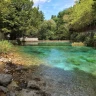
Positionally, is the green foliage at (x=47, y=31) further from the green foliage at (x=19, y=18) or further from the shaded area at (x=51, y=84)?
the shaded area at (x=51, y=84)

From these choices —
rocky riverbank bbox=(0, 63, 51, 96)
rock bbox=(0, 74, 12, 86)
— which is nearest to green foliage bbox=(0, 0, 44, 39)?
rocky riverbank bbox=(0, 63, 51, 96)


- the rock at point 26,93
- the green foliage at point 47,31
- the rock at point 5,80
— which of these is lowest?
the rock at point 26,93

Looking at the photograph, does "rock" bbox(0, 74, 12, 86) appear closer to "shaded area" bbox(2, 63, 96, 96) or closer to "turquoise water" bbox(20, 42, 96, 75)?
"shaded area" bbox(2, 63, 96, 96)

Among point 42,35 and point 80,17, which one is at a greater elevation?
point 80,17

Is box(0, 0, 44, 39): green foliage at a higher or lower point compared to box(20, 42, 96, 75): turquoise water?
higher

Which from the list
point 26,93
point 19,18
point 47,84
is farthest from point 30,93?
point 19,18

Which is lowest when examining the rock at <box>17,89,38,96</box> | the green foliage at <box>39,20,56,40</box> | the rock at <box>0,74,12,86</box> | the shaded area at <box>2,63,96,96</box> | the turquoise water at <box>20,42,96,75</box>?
the turquoise water at <box>20,42,96,75</box>

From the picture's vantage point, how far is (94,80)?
27.4 feet

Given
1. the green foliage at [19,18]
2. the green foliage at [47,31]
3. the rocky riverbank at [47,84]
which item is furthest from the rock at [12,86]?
the green foliage at [47,31]

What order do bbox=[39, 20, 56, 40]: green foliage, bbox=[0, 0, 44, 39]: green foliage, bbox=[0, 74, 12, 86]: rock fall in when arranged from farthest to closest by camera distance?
bbox=[39, 20, 56, 40]: green foliage, bbox=[0, 0, 44, 39]: green foliage, bbox=[0, 74, 12, 86]: rock

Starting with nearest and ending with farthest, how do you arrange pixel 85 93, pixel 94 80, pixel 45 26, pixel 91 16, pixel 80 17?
pixel 85 93 → pixel 94 80 → pixel 91 16 → pixel 80 17 → pixel 45 26

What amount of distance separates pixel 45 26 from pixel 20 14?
62.5 ft

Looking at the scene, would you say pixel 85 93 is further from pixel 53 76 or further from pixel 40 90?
pixel 53 76

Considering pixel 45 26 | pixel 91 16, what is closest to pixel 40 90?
pixel 91 16
